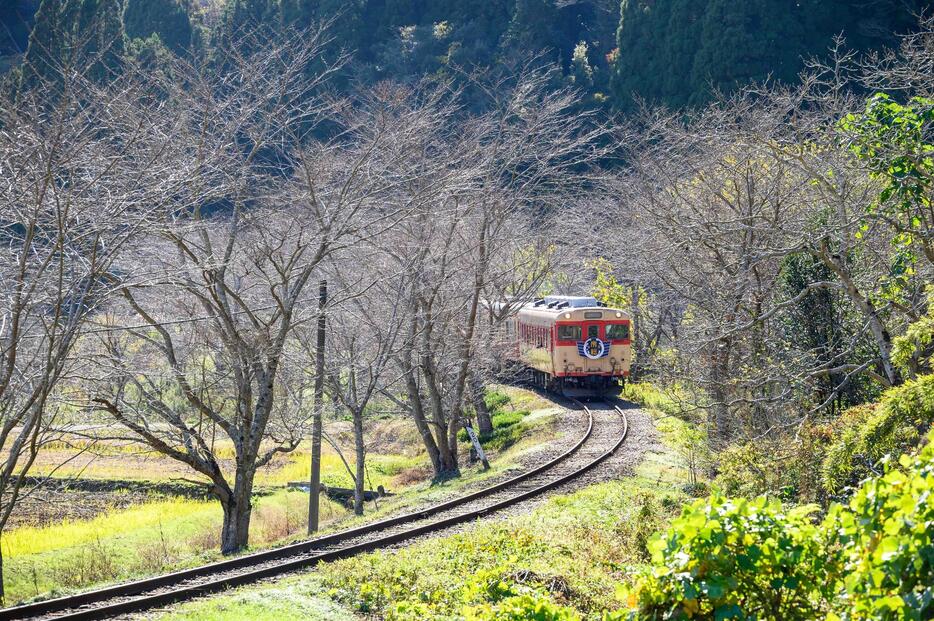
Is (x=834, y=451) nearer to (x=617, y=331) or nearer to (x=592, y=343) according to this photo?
(x=592, y=343)

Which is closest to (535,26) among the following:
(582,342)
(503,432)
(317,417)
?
(582,342)

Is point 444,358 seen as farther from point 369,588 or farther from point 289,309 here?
point 369,588

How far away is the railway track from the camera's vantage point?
9.88m

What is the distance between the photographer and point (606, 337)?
28.8 meters

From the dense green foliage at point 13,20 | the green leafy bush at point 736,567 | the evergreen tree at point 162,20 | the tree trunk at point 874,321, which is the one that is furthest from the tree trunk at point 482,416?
the green leafy bush at point 736,567

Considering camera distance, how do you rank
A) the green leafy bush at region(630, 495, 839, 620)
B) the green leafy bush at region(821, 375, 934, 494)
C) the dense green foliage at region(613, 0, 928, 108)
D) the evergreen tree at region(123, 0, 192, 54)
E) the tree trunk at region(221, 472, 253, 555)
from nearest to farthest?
1. the green leafy bush at region(630, 495, 839, 620)
2. the green leafy bush at region(821, 375, 934, 494)
3. the tree trunk at region(221, 472, 253, 555)
4. the dense green foliage at region(613, 0, 928, 108)
5. the evergreen tree at region(123, 0, 192, 54)

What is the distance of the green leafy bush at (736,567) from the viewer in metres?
3.64

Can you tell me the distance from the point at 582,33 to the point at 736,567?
52.2 meters

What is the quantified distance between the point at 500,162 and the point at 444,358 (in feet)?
23.2

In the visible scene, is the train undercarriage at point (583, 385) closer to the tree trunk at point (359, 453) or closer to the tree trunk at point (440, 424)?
the tree trunk at point (440, 424)

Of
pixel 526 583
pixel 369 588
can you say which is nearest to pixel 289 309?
pixel 369 588

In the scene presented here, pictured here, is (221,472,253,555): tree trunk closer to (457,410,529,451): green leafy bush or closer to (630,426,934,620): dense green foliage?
(630,426,934,620): dense green foliage

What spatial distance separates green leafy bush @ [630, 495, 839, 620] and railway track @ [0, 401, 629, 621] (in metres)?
→ 7.72

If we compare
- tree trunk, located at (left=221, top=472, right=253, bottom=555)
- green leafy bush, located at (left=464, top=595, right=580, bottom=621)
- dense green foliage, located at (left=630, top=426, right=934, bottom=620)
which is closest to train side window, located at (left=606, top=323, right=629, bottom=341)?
tree trunk, located at (left=221, top=472, right=253, bottom=555)
